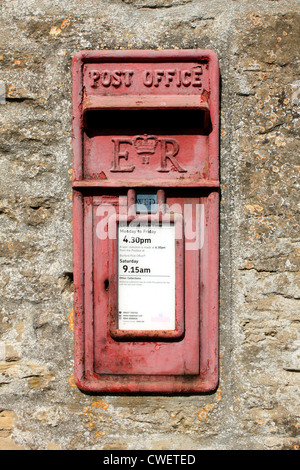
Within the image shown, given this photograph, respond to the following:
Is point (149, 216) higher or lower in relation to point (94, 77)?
lower

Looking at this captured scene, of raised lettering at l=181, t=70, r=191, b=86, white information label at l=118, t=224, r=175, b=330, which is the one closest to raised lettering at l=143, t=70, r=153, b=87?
raised lettering at l=181, t=70, r=191, b=86

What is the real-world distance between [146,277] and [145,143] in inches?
18.2

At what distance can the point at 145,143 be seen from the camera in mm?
1308

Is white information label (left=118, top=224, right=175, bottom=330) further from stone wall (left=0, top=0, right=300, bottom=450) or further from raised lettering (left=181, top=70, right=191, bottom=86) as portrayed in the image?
raised lettering (left=181, top=70, right=191, bottom=86)

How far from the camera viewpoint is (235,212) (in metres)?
1.38

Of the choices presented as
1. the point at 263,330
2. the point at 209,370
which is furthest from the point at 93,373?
the point at 263,330

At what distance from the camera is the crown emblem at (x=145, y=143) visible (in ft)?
4.28

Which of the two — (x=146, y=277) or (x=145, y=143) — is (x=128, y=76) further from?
(x=146, y=277)

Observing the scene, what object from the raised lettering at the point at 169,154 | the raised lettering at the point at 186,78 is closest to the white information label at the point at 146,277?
the raised lettering at the point at 169,154

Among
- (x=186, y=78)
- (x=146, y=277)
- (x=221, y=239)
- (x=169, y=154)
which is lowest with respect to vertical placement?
(x=146, y=277)

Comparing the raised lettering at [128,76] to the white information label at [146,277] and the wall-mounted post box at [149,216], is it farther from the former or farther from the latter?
the white information label at [146,277]

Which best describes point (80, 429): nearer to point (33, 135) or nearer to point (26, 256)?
point (26, 256)

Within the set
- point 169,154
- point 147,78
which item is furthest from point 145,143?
point 147,78
